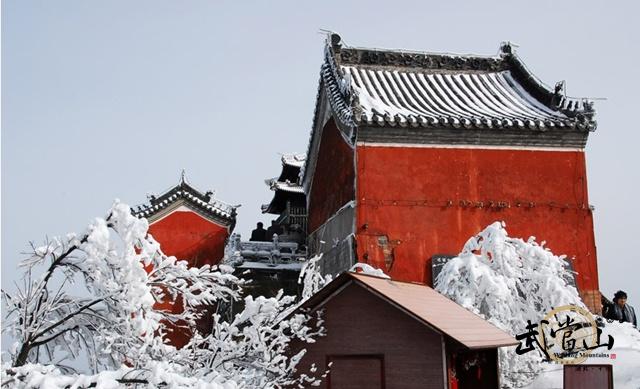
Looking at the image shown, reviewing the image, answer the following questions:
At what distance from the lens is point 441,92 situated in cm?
1648

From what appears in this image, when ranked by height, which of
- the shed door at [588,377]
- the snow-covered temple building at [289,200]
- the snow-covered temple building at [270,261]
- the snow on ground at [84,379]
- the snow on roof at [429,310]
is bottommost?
the shed door at [588,377]

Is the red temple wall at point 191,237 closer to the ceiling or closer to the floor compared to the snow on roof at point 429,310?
closer to the ceiling

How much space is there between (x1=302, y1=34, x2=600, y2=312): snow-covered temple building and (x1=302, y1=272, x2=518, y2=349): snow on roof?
6023 mm

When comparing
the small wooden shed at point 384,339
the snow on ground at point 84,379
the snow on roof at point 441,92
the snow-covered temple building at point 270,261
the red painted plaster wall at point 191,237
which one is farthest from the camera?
the red painted plaster wall at point 191,237

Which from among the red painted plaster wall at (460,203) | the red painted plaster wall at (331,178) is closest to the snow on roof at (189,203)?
the red painted plaster wall at (331,178)

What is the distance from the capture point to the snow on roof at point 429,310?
612 cm

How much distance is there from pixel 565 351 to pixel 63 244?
25.7ft

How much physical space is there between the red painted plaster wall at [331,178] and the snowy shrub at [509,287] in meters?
3.63

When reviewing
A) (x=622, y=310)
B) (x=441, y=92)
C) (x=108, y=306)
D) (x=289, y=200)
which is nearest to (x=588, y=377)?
(x=622, y=310)

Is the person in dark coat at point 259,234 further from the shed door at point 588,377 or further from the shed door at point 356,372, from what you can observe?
the shed door at point 356,372

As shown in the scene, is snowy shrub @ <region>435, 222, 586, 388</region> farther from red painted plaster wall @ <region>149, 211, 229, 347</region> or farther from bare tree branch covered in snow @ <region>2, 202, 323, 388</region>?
red painted plaster wall @ <region>149, 211, 229, 347</region>

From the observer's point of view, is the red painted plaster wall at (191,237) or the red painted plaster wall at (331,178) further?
the red painted plaster wall at (191,237)

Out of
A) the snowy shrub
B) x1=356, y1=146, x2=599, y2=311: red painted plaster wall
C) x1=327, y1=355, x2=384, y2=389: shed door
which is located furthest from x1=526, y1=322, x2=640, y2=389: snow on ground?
x1=327, y1=355, x2=384, y2=389: shed door

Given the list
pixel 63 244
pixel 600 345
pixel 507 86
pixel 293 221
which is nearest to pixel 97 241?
pixel 63 244
